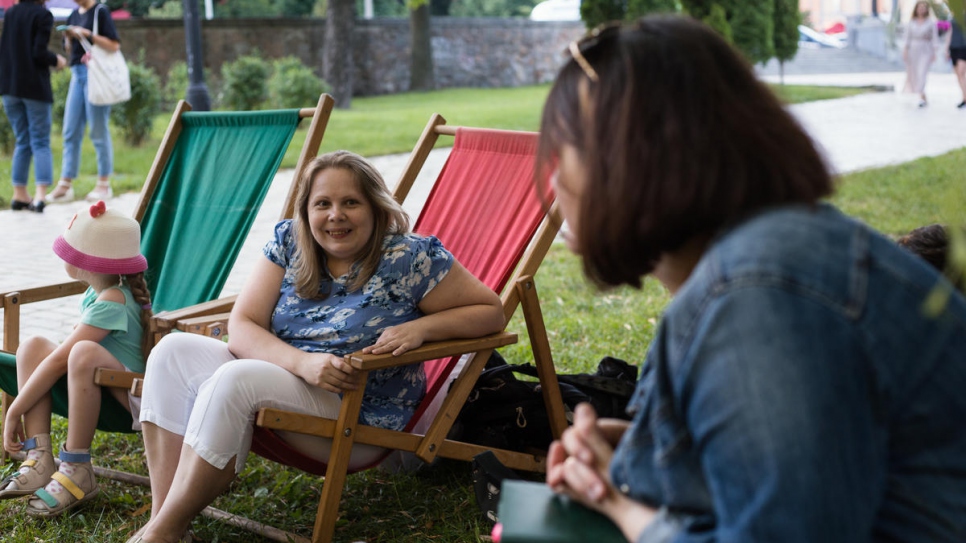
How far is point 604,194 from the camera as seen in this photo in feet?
3.95

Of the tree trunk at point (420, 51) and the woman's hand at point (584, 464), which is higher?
the woman's hand at point (584, 464)

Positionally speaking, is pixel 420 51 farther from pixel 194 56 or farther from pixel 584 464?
pixel 584 464

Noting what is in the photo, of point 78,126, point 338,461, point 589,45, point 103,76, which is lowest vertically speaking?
point 338,461

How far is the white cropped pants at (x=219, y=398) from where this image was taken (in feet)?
8.48

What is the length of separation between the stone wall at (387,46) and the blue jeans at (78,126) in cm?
929

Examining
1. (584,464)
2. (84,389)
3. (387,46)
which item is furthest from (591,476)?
(387,46)

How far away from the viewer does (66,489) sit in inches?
121

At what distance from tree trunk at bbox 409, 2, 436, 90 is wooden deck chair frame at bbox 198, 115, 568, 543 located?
2049cm

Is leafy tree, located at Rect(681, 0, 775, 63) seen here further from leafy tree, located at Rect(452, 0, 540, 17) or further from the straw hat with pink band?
leafy tree, located at Rect(452, 0, 540, 17)

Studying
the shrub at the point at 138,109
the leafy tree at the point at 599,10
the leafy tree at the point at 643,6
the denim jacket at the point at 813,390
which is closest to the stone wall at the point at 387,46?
the shrub at the point at 138,109

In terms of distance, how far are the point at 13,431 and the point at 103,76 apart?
237 inches

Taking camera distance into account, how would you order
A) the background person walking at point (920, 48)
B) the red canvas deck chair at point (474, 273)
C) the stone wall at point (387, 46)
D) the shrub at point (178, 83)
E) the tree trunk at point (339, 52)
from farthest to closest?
1. the stone wall at point (387, 46)
2. the tree trunk at point (339, 52)
3. the shrub at point (178, 83)
4. the background person walking at point (920, 48)
5. the red canvas deck chair at point (474, 273)

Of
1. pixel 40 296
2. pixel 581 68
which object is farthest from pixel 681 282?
pixel 40 296

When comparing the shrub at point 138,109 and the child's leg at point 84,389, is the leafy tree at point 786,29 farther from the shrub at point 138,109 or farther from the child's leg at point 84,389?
the child's leg at point 84,389
